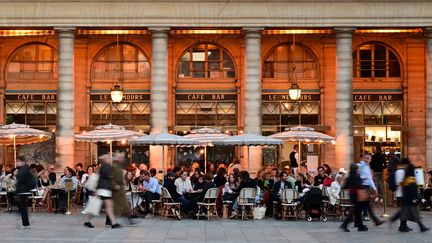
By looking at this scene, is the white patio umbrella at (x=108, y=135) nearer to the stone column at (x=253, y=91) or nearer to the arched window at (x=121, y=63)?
the stone column at (x=253, y=91)

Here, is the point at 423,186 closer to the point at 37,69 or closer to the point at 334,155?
the point at 334,155

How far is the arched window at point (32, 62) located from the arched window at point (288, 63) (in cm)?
1020

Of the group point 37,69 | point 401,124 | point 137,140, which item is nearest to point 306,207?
point 137,140

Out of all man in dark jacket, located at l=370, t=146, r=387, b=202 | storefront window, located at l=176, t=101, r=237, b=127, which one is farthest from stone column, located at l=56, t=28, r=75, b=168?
man in dark jacket, located at l=370, t=146, r=387, b=202

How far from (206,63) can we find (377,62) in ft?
26.8

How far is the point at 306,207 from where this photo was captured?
992 inches

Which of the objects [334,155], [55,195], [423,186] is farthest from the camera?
[334,155]

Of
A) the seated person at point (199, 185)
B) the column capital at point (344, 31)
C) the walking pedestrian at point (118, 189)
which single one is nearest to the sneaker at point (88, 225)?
the walking pedestrian at point (118, 189)

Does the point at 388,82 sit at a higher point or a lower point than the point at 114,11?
lower

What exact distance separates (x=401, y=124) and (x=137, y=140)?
16061mm

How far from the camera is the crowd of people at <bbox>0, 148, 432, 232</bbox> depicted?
20.8 m

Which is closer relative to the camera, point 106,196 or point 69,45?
point 106,196

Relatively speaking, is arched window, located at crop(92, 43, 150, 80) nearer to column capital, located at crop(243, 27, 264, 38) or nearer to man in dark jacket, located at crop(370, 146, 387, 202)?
column capital, located at crop(243, 27, 264, 38)

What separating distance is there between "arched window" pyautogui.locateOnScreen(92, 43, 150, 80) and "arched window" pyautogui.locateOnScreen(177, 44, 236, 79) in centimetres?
180
